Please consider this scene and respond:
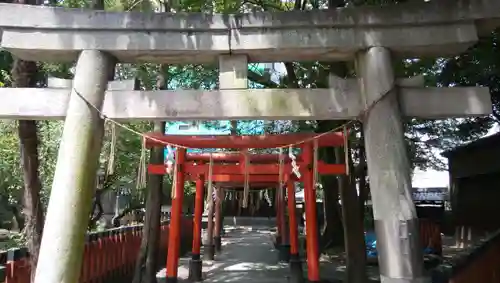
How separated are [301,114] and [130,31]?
208 centimetres

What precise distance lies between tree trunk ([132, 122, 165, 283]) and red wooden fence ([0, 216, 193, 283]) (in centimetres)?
64

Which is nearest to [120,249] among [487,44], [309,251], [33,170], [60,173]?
[309,251]

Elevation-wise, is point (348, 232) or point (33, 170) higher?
point (33, 170)

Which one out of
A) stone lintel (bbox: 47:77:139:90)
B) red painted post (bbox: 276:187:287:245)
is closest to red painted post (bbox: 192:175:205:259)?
red painted post (bbox: 276:187:287:245)

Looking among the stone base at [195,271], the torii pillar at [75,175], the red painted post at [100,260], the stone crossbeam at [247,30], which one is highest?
the stone crossbeam at [247,30]

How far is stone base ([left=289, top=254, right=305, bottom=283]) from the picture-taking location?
1223 centimetres

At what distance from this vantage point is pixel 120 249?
11.3m

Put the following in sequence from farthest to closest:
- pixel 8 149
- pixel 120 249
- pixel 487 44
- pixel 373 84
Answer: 1. pixel 8 149
2. pixel 120 249
3. pixel 487 44
4. pixel 373 84

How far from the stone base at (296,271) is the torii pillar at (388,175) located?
7.90 metres

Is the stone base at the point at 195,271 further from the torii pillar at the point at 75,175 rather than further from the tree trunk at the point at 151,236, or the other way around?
the torii pillar at the point at 75,175

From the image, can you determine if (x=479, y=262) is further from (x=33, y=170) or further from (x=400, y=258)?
(x=33, y=170)

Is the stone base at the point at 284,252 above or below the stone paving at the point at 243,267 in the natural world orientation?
above

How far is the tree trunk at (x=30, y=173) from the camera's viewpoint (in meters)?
6.16

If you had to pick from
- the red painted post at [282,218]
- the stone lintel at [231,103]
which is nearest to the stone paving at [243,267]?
the red painted post at [282,218]
